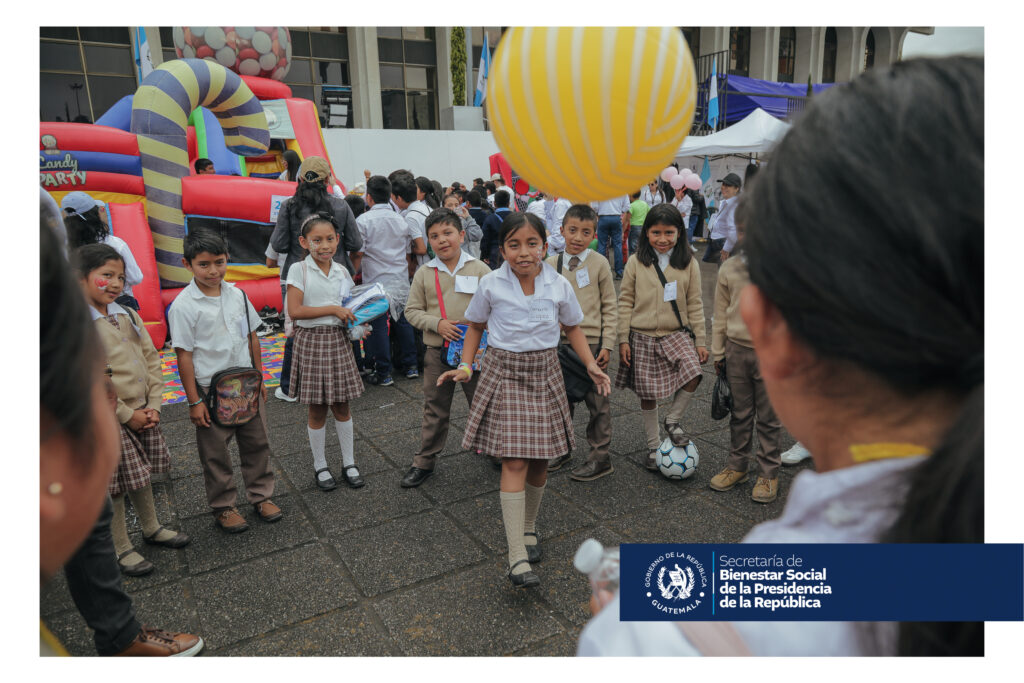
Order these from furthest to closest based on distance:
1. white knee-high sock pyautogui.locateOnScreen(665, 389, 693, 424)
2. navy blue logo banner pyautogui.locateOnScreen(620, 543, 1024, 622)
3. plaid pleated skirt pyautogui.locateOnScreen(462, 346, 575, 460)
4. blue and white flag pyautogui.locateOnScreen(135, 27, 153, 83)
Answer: blue and white flag pyautogui.locateOnScreen(135, 27, 153, 83), white knee-high sock pyautogui.locateOnScreen(665, 389, 693, 424), plaid pleated skirt pyautogui.locateOnScreen(462, 346, 575, 460), navy blue logo banner pyautogui.locateOnScreen(620, 543, 1024, 622)

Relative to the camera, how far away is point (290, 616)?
245 centimetres

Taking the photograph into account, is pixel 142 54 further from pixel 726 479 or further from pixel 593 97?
pixel 593 97

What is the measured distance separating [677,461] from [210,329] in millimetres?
2406

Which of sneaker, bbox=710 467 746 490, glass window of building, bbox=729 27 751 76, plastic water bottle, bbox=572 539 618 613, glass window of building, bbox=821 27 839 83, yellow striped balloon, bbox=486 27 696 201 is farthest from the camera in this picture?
glass window of building, bbox=821 27 839 83

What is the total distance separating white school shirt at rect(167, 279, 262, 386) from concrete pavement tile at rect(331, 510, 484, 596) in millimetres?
984

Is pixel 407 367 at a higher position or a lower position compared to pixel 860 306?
lower

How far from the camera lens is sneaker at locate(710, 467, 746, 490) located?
3.42 metres

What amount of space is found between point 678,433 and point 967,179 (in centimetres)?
309

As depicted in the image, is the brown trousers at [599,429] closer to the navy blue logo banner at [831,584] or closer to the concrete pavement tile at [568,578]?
the concrete pavement tile at [568,578]

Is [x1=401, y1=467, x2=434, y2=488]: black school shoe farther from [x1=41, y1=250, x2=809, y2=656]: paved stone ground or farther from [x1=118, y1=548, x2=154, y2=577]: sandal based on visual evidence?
[x1=118, y1=548, x2=154, y2=577]: sandal

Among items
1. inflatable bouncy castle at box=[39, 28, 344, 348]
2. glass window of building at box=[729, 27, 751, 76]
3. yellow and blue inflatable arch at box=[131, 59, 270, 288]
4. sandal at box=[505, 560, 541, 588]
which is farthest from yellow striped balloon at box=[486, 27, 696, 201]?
glass window of building at box=[729, 27, 751, 76]
